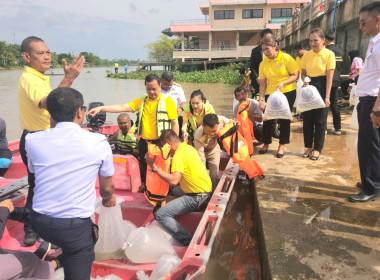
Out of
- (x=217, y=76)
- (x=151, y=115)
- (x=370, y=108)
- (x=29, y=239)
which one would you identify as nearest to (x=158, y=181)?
(x=151, y=115)

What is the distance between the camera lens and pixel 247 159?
3.66m

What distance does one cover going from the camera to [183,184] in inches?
122

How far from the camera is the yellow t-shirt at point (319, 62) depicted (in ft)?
13.0

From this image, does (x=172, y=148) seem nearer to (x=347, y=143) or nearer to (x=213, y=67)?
(x=347, y=143)

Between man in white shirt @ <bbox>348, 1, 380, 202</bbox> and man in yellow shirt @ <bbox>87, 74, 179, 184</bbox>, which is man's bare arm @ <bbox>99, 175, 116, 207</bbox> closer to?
man in yellow shirt @ <bbox>87, 74, 179, 184</bbox>

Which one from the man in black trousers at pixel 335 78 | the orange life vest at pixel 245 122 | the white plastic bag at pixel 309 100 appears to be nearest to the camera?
the white plastic bag at pixel 309 100

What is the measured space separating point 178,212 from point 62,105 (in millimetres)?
1657

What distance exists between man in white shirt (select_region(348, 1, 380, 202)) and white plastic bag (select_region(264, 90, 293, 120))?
1.20m

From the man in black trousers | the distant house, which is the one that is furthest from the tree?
the man in black trousers

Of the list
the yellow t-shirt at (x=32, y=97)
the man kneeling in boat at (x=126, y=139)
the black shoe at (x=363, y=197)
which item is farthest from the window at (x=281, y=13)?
the yellow t-shirt at (x=32, y=97)

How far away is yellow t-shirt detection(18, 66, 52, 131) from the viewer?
2.52m

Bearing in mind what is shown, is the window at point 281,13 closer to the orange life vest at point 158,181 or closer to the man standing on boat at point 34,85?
the orange life vest at point 158,181

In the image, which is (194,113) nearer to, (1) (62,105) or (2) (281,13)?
(1) (62,105)

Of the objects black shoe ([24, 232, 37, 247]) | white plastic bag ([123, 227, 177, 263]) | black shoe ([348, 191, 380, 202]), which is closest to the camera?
white plastic bag ([123, 227, 177, 263])
